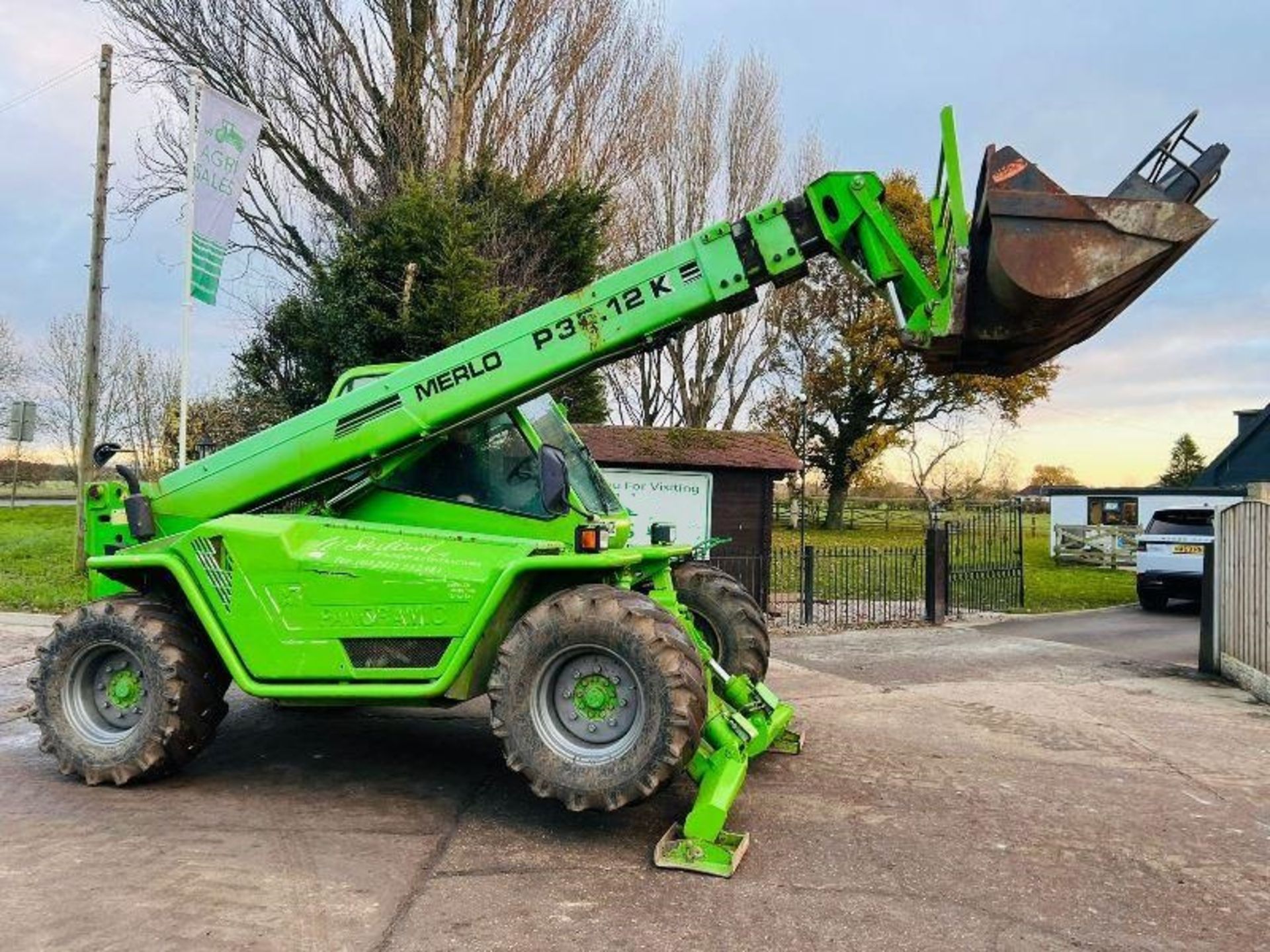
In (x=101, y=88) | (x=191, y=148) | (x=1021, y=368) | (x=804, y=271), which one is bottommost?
(x=1021, y=368)

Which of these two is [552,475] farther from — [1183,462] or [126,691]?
[1183,462]

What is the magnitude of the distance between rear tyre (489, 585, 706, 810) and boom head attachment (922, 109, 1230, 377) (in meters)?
2.24

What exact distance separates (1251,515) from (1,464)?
54.2 m

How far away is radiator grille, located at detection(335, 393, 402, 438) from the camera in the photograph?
5.73 meters

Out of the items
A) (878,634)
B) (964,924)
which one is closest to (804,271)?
(964,924)

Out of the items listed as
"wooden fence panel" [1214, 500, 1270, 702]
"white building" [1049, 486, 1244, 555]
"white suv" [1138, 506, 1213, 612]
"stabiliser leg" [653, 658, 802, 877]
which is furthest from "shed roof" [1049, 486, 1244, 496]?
"stabiliser leg" [653, 658, 802, 877]

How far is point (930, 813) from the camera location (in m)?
5.13

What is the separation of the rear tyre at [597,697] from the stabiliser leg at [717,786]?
22 cm

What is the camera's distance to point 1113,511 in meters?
28.0

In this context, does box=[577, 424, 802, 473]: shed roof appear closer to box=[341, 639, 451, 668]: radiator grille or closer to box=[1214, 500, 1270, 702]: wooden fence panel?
box=[1214, 500, 1270, 702]: wooden fence panel

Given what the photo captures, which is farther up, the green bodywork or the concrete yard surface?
the green bodywork

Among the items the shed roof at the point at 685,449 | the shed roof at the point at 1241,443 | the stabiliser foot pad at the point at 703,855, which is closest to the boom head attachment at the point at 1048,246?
the stabiliser foot pad at the point at 703,855

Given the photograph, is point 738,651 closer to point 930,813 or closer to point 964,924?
point 930,813

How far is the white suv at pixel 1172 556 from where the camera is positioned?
15.4 metres
